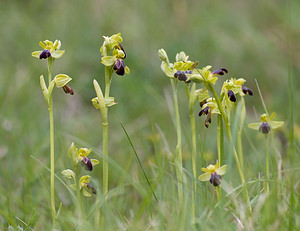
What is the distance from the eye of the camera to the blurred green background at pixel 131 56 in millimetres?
4496

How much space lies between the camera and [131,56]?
5.93 m

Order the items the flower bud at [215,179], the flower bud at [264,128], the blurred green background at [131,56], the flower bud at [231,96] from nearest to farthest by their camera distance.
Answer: the flower bud at [215,179] < the flower bud at [231,96] < the flower bud at [264,128] < the blurred green background at [131,56]

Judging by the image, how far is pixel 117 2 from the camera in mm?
7000

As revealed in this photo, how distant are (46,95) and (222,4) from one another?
5680 mm

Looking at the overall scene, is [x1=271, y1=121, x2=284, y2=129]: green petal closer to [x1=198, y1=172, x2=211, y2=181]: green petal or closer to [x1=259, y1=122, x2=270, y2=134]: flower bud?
[x1=259, y1=122, x2=270, y2=134]: flower bud

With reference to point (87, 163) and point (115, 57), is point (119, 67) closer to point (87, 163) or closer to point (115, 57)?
point (115, 57)

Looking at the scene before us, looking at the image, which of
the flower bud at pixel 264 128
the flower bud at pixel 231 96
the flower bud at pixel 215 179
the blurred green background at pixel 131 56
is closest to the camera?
the flower bud at pixel 215 179

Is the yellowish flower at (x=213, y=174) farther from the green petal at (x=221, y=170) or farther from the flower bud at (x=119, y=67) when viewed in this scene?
the flower bud at (x=119, y=67)

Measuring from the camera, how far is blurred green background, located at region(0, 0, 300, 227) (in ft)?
14.8

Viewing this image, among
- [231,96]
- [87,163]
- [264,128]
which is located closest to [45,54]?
[87,163]

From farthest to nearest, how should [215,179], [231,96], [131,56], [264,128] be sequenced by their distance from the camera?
[131,56] < [264,128] < [231,96] < [215,179]

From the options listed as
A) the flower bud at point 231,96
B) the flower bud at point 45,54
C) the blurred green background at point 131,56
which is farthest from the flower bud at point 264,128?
the blurred green background at point 131,56

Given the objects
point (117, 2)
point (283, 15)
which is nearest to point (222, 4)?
point (283, 15)

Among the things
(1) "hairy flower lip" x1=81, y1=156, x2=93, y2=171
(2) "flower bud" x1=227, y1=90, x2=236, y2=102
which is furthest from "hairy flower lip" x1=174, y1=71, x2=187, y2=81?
(1) "hairy flower lip" x1=81, y1=156, x2=93, y2=171
